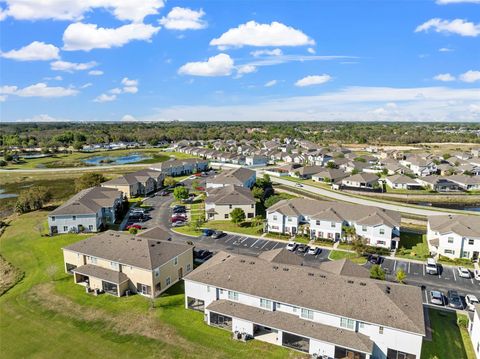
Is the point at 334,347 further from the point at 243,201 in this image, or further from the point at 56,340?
the point at 243,201

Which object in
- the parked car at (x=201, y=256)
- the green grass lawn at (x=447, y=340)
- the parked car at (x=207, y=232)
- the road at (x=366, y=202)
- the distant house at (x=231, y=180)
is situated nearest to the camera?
the green grass lawn at (x=447, y=340)

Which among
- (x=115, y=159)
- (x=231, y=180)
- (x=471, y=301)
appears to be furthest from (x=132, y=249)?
(x=115, y=159)

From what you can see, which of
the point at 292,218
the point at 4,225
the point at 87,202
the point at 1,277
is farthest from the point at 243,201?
the point at 4,225

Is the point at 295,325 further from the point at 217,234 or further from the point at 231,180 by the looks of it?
the point at 231,180

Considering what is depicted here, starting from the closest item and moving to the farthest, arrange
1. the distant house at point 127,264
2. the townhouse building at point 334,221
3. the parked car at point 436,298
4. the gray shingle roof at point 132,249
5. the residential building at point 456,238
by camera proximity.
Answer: the parked car at point 436,298
the distant house at point 127,264
the gray shingle roof at point 132,249
the residential building at point 456,238
the townhouse building at point 334,221

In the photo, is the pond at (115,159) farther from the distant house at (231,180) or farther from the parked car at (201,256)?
the parked car at (201,256)

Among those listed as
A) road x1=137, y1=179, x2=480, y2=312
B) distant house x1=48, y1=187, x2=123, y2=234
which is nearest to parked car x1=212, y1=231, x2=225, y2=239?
road x1=137, y1=179, x2=480, y2=312

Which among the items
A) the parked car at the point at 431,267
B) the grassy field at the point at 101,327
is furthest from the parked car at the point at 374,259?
the grassy field at the point at 101,327

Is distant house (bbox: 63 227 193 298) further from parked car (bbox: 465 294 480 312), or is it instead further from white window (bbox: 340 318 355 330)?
parked car (bbox: 465 294 480 312)
